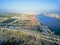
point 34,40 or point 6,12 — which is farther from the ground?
point 6,12

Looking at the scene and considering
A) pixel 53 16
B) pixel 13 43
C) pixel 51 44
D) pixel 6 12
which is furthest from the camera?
pixel 53 16

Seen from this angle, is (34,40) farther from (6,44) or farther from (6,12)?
(6,12)

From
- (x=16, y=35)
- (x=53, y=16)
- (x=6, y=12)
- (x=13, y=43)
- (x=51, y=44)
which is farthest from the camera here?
(x=53, y=16)

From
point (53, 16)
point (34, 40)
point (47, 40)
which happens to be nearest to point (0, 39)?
point (34, 40)

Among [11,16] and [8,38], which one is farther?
[11,16]

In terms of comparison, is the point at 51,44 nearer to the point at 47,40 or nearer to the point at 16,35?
the point at 47,40

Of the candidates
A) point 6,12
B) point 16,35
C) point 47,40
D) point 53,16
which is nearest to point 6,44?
point 16,35

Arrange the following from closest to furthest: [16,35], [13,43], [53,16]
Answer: [13,43], [16,35], [53,16]

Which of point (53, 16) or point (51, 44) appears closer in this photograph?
point (51, 44)

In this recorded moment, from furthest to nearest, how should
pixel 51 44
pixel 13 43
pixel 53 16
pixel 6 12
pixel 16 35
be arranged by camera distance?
pixel 53 16
pixel 6 12
pixel 16 35
pixel 13 43
pixel 51 44
